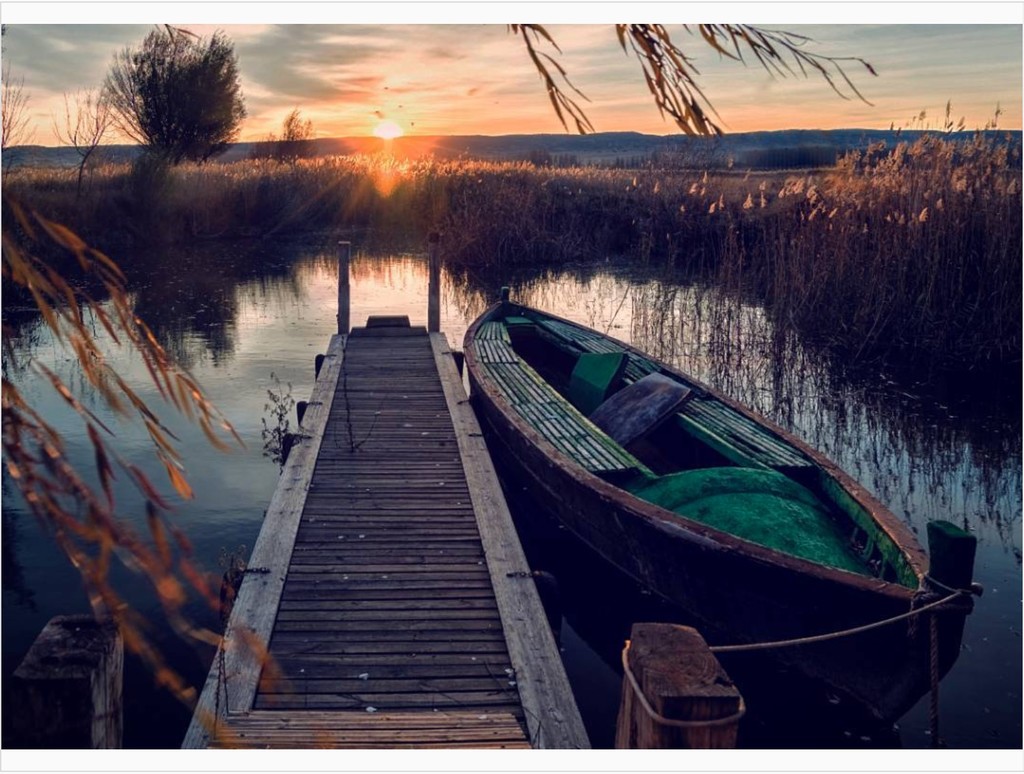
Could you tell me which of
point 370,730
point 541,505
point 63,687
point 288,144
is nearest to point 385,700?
point 370,730

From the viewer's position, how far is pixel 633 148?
133ft

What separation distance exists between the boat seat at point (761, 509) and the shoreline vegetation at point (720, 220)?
11.5 ft

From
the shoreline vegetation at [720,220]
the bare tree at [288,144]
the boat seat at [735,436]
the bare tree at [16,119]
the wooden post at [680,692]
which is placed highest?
the bare tree at [288,144]

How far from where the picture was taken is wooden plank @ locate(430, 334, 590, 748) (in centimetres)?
313

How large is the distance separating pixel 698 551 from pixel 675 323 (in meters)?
7.87

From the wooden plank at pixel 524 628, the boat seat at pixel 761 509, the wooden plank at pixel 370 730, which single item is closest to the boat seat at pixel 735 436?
the boat seat at pixel 761 509

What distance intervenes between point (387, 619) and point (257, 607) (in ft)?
1.85

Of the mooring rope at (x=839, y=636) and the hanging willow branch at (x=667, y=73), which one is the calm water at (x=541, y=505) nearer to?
the mooring rope at (x=839, y=636)

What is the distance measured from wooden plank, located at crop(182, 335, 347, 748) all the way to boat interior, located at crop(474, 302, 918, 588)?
1677 mm

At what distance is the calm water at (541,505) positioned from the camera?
4488 millimetres

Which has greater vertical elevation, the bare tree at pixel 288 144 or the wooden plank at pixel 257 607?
the bare tree at pixel 288 144

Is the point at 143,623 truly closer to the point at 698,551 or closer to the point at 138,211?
the point at 698,551
